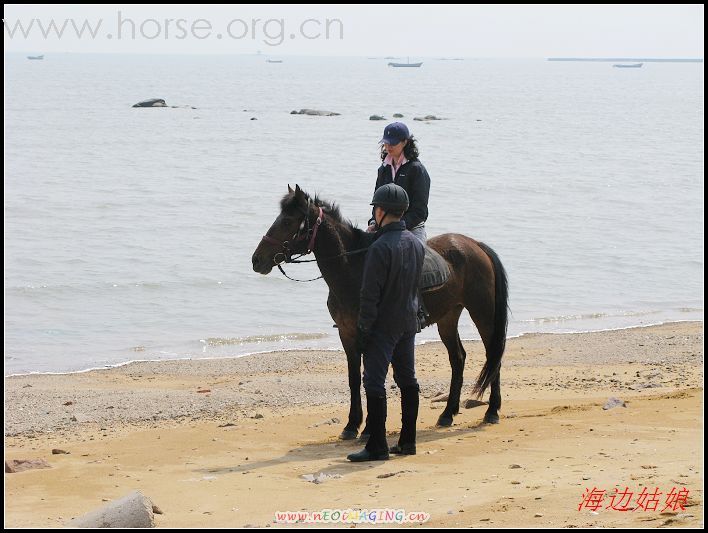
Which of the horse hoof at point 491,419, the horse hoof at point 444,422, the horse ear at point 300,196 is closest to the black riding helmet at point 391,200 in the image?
the horse ear at point 300,196

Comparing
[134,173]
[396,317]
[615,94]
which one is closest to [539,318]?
[396,317]

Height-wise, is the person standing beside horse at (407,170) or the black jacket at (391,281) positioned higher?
the person standing beside horse at (407,170)

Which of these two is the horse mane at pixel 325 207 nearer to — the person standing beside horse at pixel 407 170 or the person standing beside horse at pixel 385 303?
the person standing beside horse at pixel 407 170

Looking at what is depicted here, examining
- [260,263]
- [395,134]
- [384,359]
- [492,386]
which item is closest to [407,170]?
[395,134]

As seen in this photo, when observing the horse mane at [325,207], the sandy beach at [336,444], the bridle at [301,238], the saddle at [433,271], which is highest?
the horse mane at [325,207]

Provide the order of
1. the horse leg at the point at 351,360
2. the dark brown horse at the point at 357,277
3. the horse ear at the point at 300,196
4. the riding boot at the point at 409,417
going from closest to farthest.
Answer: the riding boot at the point at 409,417 → the horse ear at the point at 300,196 → the dark brown horse at the point at 357,277 → the horse leg at the point at 351,360

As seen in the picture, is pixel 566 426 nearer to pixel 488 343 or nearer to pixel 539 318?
pixel 488 343

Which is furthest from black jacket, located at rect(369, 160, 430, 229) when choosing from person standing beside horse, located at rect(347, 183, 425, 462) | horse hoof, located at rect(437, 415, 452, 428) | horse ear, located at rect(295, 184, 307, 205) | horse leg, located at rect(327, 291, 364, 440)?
horse hoof, located at rect(437, 415, 452, 428)

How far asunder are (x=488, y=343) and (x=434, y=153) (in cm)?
4083

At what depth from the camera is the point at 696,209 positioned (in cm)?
Answer: 3238

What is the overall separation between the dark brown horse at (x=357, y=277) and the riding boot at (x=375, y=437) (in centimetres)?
78

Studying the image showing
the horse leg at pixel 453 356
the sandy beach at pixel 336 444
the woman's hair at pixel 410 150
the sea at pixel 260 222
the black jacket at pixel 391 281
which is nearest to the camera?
the sandy beach at pixel 336 444

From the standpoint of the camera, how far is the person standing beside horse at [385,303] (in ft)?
25.3

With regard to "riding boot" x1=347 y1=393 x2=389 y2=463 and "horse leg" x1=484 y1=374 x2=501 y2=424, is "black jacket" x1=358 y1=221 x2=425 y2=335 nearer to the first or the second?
"riding boot" x1=347 y1=393 x2=389 y2=463
